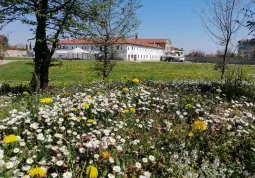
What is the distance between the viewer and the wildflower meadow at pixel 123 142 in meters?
2.53

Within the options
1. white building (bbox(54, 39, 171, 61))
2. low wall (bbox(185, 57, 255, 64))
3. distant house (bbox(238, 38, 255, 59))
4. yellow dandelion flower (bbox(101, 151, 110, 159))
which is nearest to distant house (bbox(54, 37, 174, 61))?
white building (bbox(54, 39, 171, 61))

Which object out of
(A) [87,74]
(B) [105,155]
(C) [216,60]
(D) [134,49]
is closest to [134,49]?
(D) [134,49]

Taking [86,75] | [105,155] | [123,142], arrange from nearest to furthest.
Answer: [105,155] < [123,142] < [86,75]

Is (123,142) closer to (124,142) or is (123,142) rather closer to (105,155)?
(124,142)

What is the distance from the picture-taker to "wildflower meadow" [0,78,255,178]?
2525 mm

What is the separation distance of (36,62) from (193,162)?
798 cm

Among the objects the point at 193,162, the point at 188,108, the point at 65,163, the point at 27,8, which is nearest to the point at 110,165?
the point at 65,163

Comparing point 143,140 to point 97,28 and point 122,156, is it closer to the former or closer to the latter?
point 122,156

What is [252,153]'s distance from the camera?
309 centimetres

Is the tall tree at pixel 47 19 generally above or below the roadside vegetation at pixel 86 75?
above

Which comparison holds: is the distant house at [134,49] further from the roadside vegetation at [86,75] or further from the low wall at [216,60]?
the roadside vegetation at [86,75]

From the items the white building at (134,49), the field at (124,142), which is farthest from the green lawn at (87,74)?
the white building at (134,49)

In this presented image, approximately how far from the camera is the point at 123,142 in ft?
10.0

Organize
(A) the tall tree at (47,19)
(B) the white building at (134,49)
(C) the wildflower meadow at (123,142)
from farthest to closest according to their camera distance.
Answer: (B) the white building at (134,49) → (A) the tall tree at (47,19) → (C) the wildflower meadow at (123,142)
